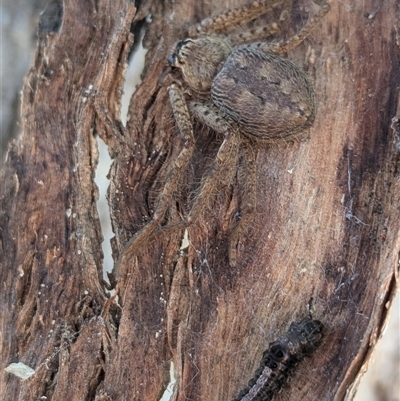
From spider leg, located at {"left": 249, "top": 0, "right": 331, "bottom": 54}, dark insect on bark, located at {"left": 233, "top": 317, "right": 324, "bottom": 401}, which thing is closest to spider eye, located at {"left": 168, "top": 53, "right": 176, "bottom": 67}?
spider leg, located at {"left": 249, "top": 0, "right": 331, "bottom": 54}

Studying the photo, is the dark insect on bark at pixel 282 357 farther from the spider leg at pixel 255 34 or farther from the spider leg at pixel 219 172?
the spider leg at pixel 255 34

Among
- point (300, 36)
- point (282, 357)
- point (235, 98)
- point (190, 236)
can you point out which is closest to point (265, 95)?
point (235, 98)

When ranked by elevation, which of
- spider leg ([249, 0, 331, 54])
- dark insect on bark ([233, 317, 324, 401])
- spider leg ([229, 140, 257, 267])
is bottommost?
dark insect on bark ([233, 317, 324, 401])

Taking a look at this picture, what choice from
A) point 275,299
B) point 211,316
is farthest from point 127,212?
point 275,299

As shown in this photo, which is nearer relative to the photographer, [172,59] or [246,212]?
[246,212]

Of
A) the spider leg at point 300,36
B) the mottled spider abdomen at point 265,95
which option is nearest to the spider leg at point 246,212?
the mottled spider abdomen at point 265,95

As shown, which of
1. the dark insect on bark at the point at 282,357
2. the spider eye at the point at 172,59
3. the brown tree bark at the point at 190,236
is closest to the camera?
the dark insect on bark at the point at 282,357

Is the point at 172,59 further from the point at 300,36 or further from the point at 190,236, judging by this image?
the point at 190,236

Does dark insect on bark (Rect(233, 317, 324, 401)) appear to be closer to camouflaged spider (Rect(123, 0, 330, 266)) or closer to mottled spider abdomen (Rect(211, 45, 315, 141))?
camouflaged spider (Rect(123, 0, 330, 266))
